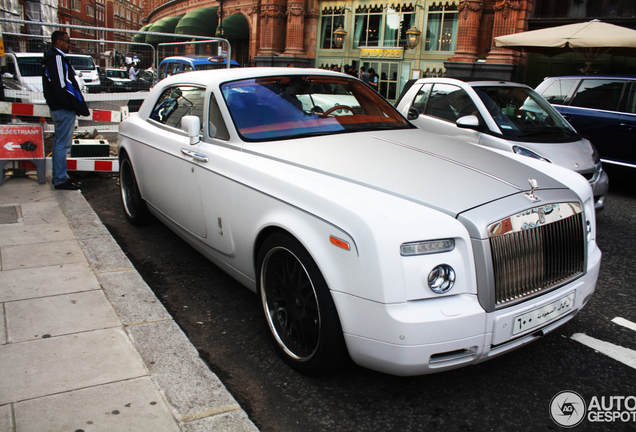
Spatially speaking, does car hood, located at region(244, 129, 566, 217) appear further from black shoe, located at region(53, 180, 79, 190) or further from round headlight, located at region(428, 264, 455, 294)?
black shoe, located at region(53, 180, 79, 190)

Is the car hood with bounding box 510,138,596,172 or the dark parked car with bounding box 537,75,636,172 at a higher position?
the dark parked car with bounding box 537,75,636,172

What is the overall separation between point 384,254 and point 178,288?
2359 mm

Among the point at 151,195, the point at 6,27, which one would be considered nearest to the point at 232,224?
the point at 151,195

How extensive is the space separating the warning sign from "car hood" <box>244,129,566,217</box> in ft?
15.3

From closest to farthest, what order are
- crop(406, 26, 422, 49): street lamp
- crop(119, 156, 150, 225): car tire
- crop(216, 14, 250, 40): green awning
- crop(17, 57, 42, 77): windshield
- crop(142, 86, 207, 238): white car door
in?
crop(142, 86, 207, 238): white car door
crop(119, 156, 150, 225): car tire
crop(17, 57, 42, 77): windshield
crop(406, 26, 422, 49): street lamp
crop(216, 14, 250, 40): green awning

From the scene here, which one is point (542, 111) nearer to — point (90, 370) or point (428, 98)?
point (428, 98)

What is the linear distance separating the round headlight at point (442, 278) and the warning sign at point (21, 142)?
6.18 m

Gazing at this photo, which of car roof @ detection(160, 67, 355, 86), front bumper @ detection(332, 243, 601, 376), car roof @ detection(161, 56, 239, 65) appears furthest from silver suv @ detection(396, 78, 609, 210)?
car roof @ detection(161, 56, 239, 65)

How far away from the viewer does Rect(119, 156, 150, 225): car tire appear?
5359 mm

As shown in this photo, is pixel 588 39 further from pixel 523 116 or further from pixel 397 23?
pixel 397 23

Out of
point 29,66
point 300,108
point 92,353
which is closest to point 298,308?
point 92,353

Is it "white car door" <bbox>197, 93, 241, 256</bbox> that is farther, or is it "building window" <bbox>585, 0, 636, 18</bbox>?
"building window" <bbox>585, 0, 636, 18</bbox>

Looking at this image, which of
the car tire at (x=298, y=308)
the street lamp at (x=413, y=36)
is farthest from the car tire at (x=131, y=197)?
the street lamp at (x=413, y=36)

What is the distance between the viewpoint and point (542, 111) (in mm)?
6965
